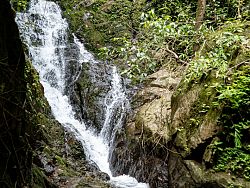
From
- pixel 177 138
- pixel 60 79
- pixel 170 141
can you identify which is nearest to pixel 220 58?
pixel 177 138

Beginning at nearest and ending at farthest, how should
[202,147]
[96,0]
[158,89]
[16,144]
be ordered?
1. [16,144]
2. [202,147]
3. [158,89]
4. [96,0]

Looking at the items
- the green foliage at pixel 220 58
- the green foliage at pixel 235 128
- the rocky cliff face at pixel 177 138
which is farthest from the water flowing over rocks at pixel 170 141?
the green foliage at pixel 220 58

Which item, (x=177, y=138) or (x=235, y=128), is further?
(x=177, y=138)

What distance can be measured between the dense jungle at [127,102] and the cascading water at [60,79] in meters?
0.04

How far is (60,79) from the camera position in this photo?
35.9 ft

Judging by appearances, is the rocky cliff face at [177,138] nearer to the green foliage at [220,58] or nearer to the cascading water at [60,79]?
the green foliage at [220,58]

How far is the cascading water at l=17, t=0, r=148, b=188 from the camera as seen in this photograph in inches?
340

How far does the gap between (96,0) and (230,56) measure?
10565 millimetres

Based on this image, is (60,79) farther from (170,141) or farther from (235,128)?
(235,128)

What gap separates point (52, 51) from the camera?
39.1 ft

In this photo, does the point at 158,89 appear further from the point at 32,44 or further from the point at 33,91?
the point at 32,44

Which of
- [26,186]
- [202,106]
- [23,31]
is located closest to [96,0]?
[23,31]

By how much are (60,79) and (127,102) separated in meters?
2.91

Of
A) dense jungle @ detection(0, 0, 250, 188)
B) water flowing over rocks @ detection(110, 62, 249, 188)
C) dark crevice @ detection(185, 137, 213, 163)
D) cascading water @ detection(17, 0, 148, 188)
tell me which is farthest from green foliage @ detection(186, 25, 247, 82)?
cascading water @ detection(17, 0, 148, 188)
